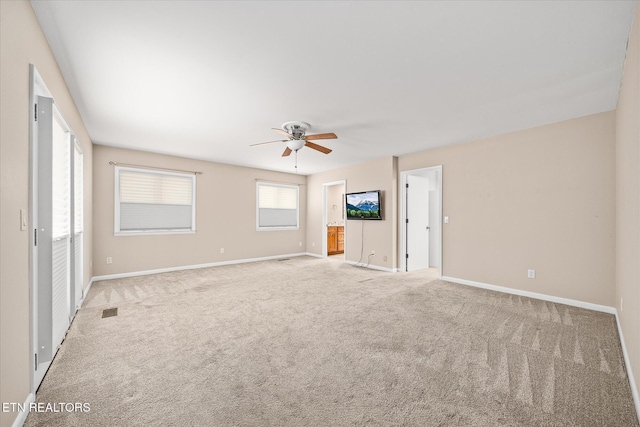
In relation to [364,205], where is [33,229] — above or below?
below

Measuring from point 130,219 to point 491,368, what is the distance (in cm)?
613

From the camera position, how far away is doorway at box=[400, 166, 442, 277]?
573cm

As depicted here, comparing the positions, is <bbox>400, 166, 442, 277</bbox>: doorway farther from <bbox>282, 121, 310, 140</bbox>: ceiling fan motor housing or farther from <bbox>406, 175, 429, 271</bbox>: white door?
<bbox>282, 121, 310, 140</bbox>: ceiling fan motor housing

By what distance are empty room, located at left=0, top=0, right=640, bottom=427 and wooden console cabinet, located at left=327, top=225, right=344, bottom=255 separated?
8.82ft

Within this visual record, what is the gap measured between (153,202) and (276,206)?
10.1 feet

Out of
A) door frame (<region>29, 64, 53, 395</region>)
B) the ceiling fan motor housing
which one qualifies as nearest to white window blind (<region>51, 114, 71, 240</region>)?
door frame (<region>29, 64, 53, 395</region>)

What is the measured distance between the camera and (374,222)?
6172 millimetres

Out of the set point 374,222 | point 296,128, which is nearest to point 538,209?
point 374,222

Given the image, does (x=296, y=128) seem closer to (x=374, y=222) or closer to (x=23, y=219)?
(x=23, y=219)

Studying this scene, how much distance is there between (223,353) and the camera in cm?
230

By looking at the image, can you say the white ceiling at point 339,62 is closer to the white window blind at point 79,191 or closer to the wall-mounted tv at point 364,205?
→ the white window blind at point 79,191

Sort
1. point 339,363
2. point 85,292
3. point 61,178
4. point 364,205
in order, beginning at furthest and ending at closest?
1. point 364,205
2. point 85,292
3. point 61,178
4. point 339,363

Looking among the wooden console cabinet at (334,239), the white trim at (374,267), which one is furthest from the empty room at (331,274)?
the wooden console cabinet at (334,239)

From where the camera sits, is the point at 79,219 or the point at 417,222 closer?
the point at 79,219
